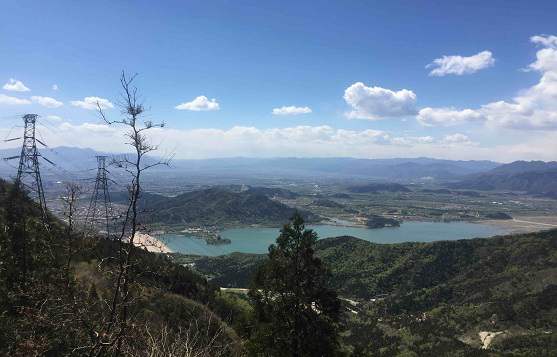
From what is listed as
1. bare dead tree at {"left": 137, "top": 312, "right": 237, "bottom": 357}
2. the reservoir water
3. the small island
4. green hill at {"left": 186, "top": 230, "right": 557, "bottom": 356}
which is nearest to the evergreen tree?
bare dead tree at {"left": 137, "top": 312, "right": 237, "bottom": 357}

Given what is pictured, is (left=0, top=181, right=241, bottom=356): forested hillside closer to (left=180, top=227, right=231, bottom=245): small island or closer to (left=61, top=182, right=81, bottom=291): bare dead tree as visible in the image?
(left=61, top=182, right=81, bottom=291): bare dead tree

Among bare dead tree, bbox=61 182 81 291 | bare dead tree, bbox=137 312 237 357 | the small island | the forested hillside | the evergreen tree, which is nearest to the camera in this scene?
the forested hillside

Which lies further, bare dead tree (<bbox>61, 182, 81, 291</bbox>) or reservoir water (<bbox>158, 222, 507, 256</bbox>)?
reservoir water (<bbox>158, 222, 507, 256</bbox>)

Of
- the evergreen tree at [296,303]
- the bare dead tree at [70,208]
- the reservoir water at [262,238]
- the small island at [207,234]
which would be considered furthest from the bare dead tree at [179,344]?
the small island at [207,234]

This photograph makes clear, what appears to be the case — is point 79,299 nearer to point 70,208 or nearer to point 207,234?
point 70,208

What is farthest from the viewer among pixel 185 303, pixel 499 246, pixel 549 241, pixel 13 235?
pixel 499 246

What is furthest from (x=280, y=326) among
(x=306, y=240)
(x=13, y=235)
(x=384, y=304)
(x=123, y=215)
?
(x=384, y=304)

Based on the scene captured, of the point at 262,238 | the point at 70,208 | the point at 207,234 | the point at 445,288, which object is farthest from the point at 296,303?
the point at 207,234

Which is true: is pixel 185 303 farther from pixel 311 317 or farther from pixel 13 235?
pixel 311 317
